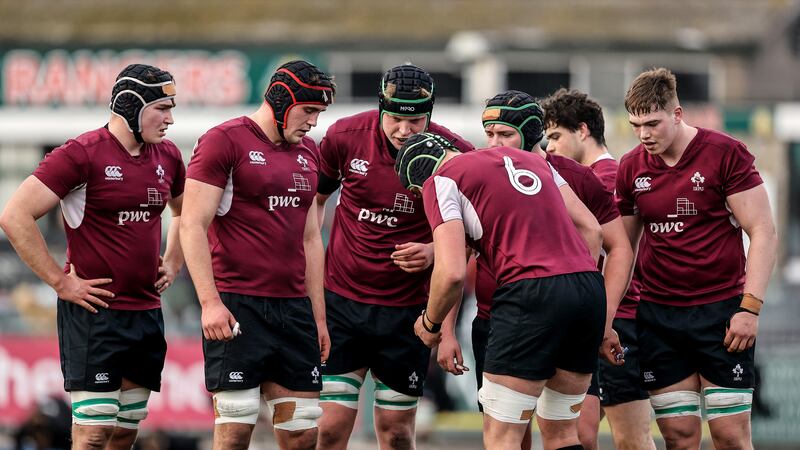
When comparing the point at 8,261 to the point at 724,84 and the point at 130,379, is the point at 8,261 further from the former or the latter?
the point at 724,84

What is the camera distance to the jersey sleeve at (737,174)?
873cm

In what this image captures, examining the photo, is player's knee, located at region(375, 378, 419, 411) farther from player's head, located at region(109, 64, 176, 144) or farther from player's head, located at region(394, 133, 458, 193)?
player's head, located at region(109, 64, 176, 144)

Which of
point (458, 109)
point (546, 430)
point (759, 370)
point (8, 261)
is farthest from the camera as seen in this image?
point (458, 109)

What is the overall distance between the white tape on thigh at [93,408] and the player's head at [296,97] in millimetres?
2069

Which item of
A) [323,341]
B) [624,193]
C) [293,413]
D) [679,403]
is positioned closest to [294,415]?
[293,413]

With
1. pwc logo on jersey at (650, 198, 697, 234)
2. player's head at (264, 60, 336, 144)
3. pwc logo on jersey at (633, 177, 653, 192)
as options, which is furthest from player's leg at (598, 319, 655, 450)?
player's head at (264, 60, 336, 144)

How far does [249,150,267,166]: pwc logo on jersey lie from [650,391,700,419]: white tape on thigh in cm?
310

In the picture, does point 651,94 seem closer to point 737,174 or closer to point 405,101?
point 737,174

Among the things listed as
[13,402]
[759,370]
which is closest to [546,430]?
[759,370]

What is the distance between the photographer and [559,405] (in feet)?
26.9

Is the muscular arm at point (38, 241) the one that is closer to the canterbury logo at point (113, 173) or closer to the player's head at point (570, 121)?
the canterbury logo at point (113, 173)

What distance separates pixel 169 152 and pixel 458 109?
26.2 meters

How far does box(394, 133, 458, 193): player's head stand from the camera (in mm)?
7992

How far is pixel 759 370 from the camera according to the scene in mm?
16953
